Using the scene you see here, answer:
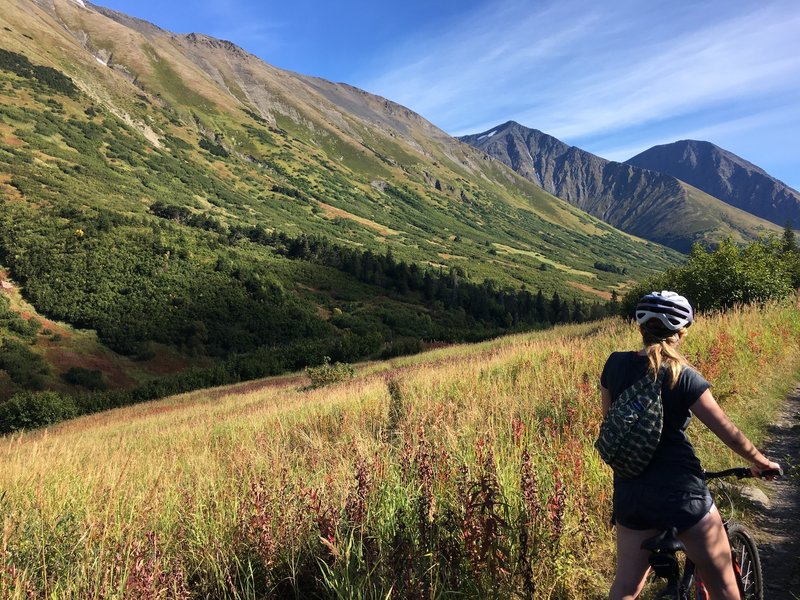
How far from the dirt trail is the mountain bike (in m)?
0.44

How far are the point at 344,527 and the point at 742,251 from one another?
18.4 metres

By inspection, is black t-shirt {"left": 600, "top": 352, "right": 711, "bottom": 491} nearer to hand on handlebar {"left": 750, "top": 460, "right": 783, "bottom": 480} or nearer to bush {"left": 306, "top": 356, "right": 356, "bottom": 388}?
hand on handlebar {"left": 750, "top": 460, "right": 783, "bottom": 480}

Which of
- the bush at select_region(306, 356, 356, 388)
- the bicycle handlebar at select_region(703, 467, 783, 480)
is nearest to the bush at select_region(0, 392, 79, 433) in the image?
the bush at select_region(306, 356, 356, 388)

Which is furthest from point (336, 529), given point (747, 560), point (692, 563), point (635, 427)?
point (747, 560)

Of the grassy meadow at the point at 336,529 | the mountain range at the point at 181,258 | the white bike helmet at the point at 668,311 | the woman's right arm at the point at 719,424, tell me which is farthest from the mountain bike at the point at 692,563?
the mountain range at the point at 181,258

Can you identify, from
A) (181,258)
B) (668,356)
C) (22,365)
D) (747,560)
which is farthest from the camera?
(181,258)

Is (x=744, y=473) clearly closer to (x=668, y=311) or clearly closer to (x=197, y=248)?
(x=668, y=311)

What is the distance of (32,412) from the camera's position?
29.9 meters

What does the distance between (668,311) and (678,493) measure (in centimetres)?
97

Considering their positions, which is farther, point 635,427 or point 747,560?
point 747,560

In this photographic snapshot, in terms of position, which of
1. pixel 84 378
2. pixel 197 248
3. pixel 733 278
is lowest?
pixel 84 378

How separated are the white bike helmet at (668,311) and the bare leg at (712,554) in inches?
39.1

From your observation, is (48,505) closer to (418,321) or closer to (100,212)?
(418,321)

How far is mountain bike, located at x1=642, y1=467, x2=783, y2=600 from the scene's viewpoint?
2271 mm
